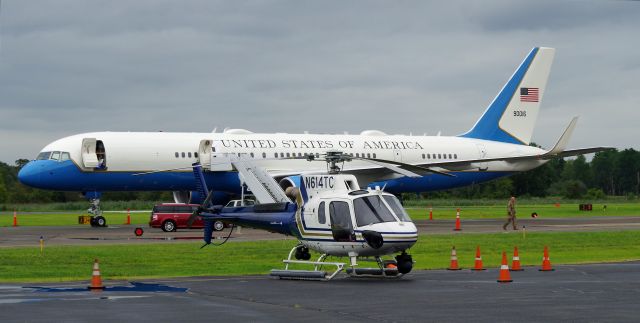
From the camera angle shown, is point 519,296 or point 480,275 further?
point 480,275

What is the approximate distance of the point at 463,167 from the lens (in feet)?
192

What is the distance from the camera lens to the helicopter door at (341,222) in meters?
25.5

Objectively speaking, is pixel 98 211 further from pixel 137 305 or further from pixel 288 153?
pixel 137 305

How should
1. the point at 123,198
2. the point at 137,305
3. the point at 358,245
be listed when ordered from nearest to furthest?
the point at 137,305 → the point at 358,245 → the point at 123,198

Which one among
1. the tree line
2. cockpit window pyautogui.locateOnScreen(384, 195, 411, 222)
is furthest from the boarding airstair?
the tree line

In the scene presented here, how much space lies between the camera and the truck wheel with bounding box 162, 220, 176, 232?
49.2 meters

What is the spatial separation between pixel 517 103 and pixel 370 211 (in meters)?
41.5

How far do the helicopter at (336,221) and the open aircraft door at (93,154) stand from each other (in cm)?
2370

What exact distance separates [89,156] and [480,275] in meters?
28.6

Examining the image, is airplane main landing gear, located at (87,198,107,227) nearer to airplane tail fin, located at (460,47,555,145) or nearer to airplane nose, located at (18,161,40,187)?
airplane nose, located at (18,161,40,187)

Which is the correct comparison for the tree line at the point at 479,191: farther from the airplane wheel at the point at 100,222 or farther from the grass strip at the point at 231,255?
the grass strip at the point at 231,255

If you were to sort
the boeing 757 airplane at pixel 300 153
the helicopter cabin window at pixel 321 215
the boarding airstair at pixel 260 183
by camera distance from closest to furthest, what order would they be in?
1. the helicopter cabin window at pixel 321 215
2. the boarding airstair at pixel 260 183
3. the boeing 757 airplane at pixel 300 153

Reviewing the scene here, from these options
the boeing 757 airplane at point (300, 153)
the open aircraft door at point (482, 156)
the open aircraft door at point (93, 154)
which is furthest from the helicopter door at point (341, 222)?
the open aircraft door at point (482, 156)

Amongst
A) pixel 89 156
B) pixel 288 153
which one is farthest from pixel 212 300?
pixel 288 153
